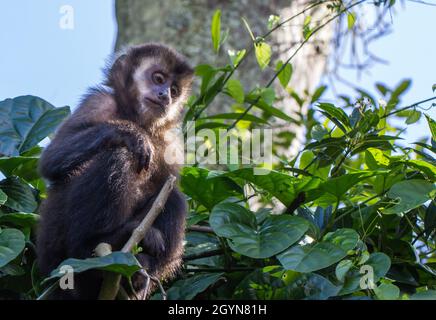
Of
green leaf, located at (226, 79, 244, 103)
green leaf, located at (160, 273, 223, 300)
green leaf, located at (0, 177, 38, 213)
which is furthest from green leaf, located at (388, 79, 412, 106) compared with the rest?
green leaf, located at (0, 177, 38, 213)

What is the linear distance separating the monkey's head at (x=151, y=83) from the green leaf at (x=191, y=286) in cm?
131

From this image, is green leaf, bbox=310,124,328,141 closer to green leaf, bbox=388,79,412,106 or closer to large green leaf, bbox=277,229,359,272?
large green leaf, bbox=277,229,359,272

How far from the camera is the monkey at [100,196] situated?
3891 mm

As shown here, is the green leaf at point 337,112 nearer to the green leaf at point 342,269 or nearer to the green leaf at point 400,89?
the green leaf at point 342,269

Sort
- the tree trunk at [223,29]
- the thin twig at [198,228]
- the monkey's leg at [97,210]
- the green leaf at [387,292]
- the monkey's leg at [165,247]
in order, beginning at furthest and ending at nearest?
1. the tree trunk at [223,29]
2. the thin twig at [198,228]
3. the monkey's leg at [165,247]
4. the monkey's leg at [97,210]
5. the green leaf at [387,292]

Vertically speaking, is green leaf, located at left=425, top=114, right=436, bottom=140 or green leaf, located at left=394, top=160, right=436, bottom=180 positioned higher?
green leaf, located at left=425, top=114, right=436, bottom=140

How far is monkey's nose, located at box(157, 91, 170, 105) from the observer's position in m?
5.02

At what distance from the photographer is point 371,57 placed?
296 inches

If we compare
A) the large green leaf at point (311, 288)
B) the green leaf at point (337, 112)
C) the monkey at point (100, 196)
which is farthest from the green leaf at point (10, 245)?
the green leaf at point (337, 112)

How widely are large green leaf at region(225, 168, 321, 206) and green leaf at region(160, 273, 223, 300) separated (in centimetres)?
50

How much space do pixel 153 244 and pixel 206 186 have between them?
16.3 inches

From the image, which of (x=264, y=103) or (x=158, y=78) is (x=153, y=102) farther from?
(x=264, y=103)
